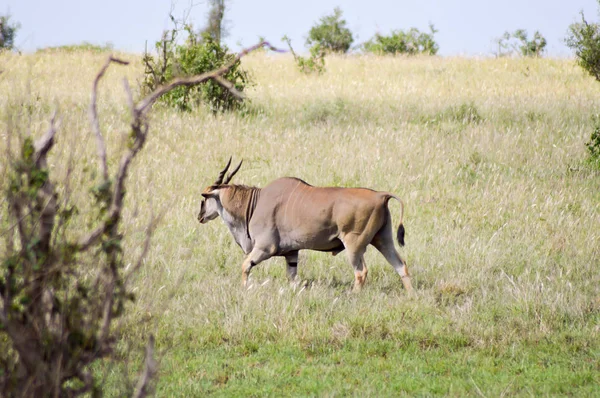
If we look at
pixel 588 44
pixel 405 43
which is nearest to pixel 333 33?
pixel 405 43

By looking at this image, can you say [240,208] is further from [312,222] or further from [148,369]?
[148,369]

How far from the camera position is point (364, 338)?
6371 millimetres

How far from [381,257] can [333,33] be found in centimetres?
3214

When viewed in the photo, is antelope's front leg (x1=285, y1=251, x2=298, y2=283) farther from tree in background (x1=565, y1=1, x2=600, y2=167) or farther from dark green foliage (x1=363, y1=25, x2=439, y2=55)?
dark green foliage (x1=363, y1=25, x2=439, y2=55)

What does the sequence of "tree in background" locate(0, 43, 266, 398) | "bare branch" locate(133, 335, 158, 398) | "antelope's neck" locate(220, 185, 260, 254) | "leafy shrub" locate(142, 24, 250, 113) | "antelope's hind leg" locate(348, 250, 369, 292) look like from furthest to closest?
"leafy shrub" locate(142, 24, 250, 113)
"antelope's neck" locate(220, 185, 260, 254)
"antelope's hind leg" locate(348, 250, 369, 292)
"tree in background" locate(0, 43, 266, 398)
"bare branch" locate(133, 335, 158, 398)

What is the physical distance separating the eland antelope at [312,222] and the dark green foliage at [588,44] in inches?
571

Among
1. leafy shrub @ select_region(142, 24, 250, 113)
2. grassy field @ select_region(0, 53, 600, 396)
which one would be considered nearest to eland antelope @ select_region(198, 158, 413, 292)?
grassy field @ select_region(0, 53, 600, 396)

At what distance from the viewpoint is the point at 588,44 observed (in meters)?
20.2

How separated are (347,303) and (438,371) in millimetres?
1450

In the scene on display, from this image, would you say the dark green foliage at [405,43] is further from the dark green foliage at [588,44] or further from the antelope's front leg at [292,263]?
the antelope's front leg at [292,263]

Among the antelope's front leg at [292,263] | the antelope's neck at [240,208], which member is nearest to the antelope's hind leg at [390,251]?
the antelope's front leg at [292,263]

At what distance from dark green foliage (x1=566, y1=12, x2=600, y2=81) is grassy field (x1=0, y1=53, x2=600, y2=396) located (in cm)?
239

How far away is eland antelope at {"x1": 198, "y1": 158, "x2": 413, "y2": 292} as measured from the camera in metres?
7.25

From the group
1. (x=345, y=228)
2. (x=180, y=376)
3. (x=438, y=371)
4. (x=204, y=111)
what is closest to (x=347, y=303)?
(x=345, y=228)
